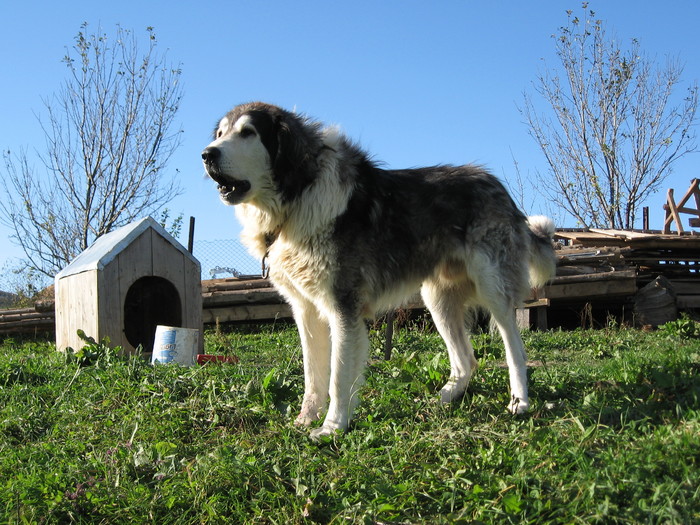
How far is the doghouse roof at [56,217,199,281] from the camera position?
20.6ft

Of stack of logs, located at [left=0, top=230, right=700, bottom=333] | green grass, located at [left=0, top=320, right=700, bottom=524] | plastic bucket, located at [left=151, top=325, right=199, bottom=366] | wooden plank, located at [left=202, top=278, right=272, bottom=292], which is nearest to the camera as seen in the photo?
green grass, located at [left=0, top=320, right=700, bottom=524]

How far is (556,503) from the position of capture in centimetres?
281

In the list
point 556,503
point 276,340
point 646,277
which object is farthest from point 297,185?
point 646,277

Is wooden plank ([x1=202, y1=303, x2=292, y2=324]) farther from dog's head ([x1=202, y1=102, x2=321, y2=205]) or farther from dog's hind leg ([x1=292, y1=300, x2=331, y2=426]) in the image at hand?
dog's head ([x1=202, y1=102, x2=321, y2=205])

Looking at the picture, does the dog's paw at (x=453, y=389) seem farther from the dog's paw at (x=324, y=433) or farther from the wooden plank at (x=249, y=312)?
the wooden plank at (x=249, y=312)

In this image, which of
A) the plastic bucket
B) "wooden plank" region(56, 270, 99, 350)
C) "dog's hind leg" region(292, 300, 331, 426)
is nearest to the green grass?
"dog's hind leg" region(292, 300, 331, 426)

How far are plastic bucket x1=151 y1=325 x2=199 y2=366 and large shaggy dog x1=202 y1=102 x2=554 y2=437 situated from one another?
1685mm

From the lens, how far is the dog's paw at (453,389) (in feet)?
14.0

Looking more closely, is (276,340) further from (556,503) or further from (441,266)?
(556,503)

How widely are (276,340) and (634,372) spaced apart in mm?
5212

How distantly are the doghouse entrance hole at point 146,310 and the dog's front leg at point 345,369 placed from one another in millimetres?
Answer: 3868

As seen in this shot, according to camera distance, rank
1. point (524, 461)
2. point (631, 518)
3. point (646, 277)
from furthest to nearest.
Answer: point (646, 277)
point (524, 461)
point (631, 518)

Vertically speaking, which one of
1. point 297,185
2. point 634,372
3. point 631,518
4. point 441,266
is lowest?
point 631,518

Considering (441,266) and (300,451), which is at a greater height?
(441,266)
